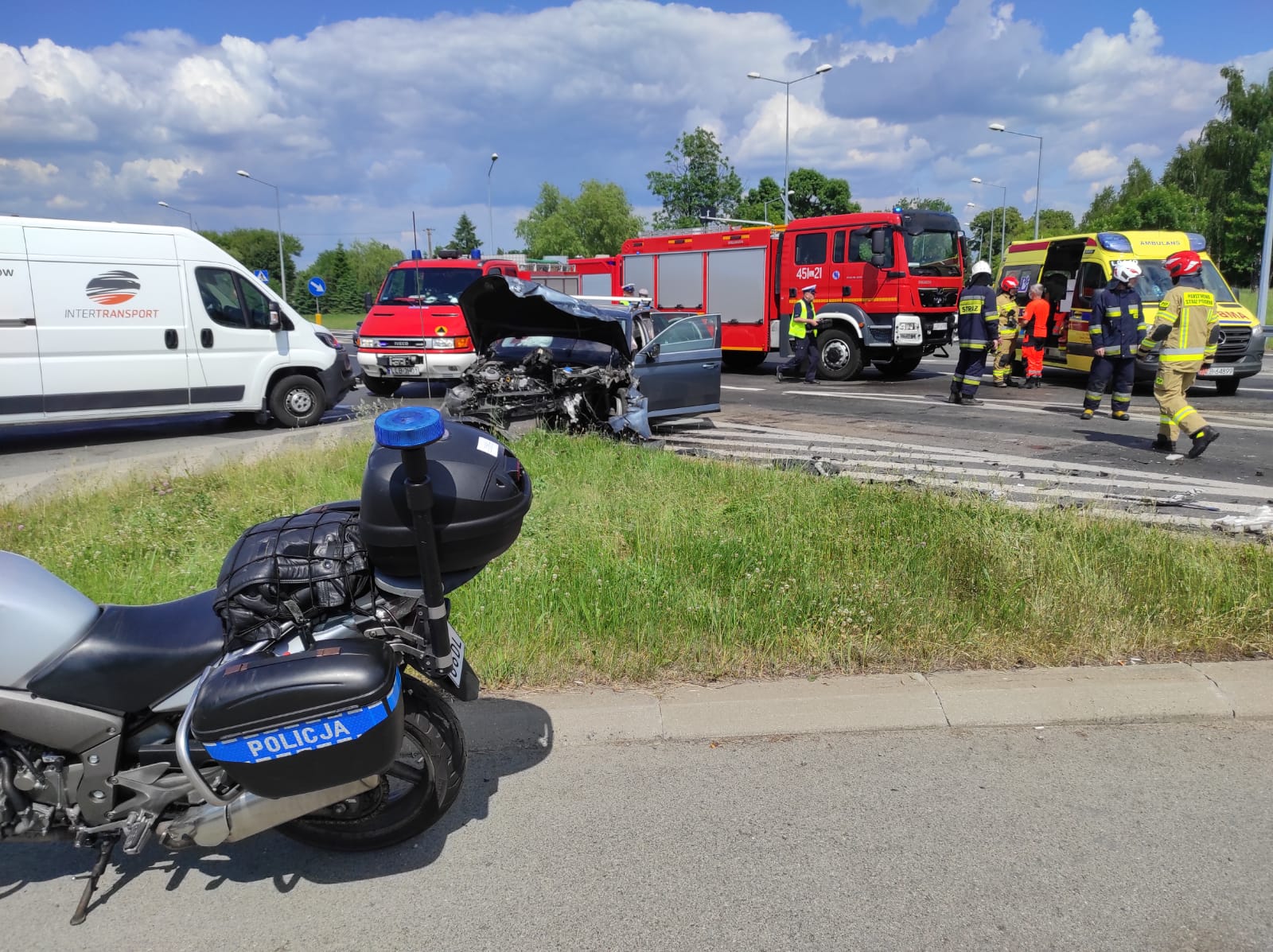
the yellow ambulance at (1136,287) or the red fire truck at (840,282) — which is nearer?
the yellow ambulance at (1136,287)

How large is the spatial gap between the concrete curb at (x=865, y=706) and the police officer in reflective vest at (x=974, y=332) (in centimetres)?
947

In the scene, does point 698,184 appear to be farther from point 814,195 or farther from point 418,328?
point 418,328

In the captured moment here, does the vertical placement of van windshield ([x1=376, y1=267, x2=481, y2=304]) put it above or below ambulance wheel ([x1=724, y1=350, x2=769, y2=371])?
above

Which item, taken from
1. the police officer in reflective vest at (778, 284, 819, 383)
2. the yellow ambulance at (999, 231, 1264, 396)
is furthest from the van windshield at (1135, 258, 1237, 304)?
the police officer in reflective vest at (778, 284, 819, 383)

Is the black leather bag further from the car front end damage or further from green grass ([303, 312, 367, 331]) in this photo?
green grass ([303, 312, 367, 331])

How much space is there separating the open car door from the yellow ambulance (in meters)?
6.65

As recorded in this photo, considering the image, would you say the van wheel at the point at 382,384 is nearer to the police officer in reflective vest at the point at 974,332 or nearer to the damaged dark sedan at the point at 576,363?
the damaged dark sedan at the point at 576,363

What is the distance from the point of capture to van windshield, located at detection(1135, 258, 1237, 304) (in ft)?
44.6

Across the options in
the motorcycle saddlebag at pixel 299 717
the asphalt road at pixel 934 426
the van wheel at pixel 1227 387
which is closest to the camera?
the motorcycle saddlebag at pixel 299 717

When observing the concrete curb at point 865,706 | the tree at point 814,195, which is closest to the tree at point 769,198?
the tree at point 814,195

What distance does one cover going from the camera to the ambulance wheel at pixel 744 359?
18781 mm

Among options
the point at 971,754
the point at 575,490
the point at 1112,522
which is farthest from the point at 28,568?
the point at 1112,522

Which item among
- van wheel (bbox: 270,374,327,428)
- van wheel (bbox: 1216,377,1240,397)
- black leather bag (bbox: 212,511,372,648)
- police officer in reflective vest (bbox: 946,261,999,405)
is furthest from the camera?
van wheel (bbox: 1216,377,1240,397)

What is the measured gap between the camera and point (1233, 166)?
171ft
